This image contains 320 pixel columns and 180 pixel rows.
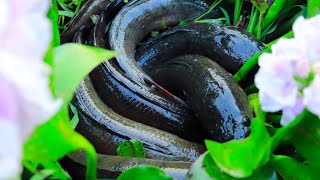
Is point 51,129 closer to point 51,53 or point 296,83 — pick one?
point 51,53

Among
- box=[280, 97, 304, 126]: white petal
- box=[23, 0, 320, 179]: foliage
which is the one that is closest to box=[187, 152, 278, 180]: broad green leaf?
box=[23, 0, 320, 179]: foliage

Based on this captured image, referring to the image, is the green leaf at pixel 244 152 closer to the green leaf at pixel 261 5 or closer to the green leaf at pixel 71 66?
the green leaf at pixel 71 66

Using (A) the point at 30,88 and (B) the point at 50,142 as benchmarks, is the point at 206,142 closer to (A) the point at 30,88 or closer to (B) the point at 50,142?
(B) the point at 50,142

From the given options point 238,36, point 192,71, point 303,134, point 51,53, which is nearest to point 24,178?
point 51,53

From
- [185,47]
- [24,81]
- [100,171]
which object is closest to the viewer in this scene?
[24,81]

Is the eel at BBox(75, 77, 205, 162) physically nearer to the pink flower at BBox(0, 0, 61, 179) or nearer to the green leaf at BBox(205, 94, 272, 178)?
the green leaf at BBox(205, 94, 272, 178)
